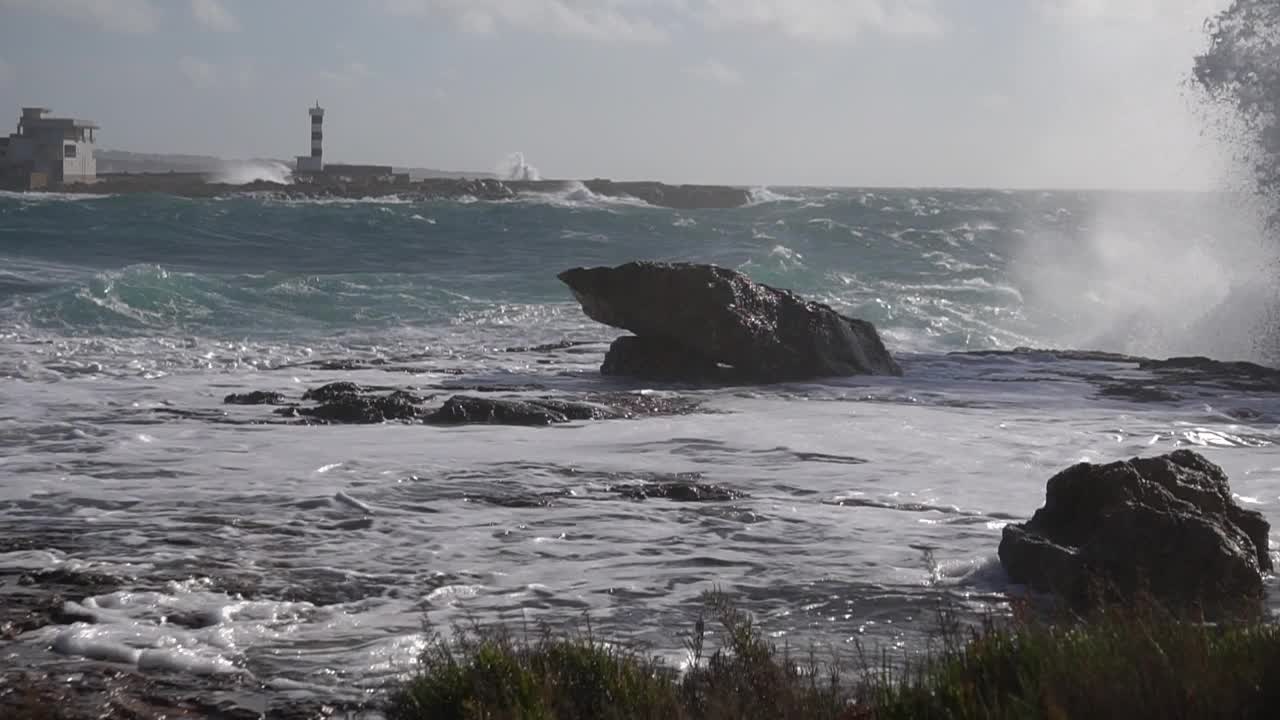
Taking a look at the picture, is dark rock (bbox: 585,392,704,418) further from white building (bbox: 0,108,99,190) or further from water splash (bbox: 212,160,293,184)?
water splash (bbox: 212,160,293,184)

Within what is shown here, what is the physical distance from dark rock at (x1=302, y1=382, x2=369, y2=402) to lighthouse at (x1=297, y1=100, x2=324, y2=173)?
88.9m

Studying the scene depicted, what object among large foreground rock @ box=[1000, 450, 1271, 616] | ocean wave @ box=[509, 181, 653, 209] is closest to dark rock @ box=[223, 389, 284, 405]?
large foreground rock @ box=[1000, 450, 1271, 616]

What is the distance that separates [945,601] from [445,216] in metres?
44.3

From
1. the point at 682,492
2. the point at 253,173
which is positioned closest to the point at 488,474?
the point at 682,492

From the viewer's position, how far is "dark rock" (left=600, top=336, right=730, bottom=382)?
45.4 feet

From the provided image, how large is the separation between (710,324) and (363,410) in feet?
14.1

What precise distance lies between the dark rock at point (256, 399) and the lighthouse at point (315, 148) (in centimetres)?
8874

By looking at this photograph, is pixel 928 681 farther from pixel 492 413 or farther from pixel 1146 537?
pixel 492 413

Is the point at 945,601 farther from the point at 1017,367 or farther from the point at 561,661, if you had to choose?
the point at 1017,367

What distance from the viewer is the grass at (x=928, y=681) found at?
311 centimetres

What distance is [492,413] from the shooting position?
10.5 m

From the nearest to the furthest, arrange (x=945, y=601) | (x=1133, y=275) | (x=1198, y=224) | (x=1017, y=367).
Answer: (x=945, y=601)
(x=1017, y=367)
(x=1133, y=275)
(x=1198, y=224)

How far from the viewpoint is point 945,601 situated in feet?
18.1

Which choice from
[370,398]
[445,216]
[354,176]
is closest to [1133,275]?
[445,216]
